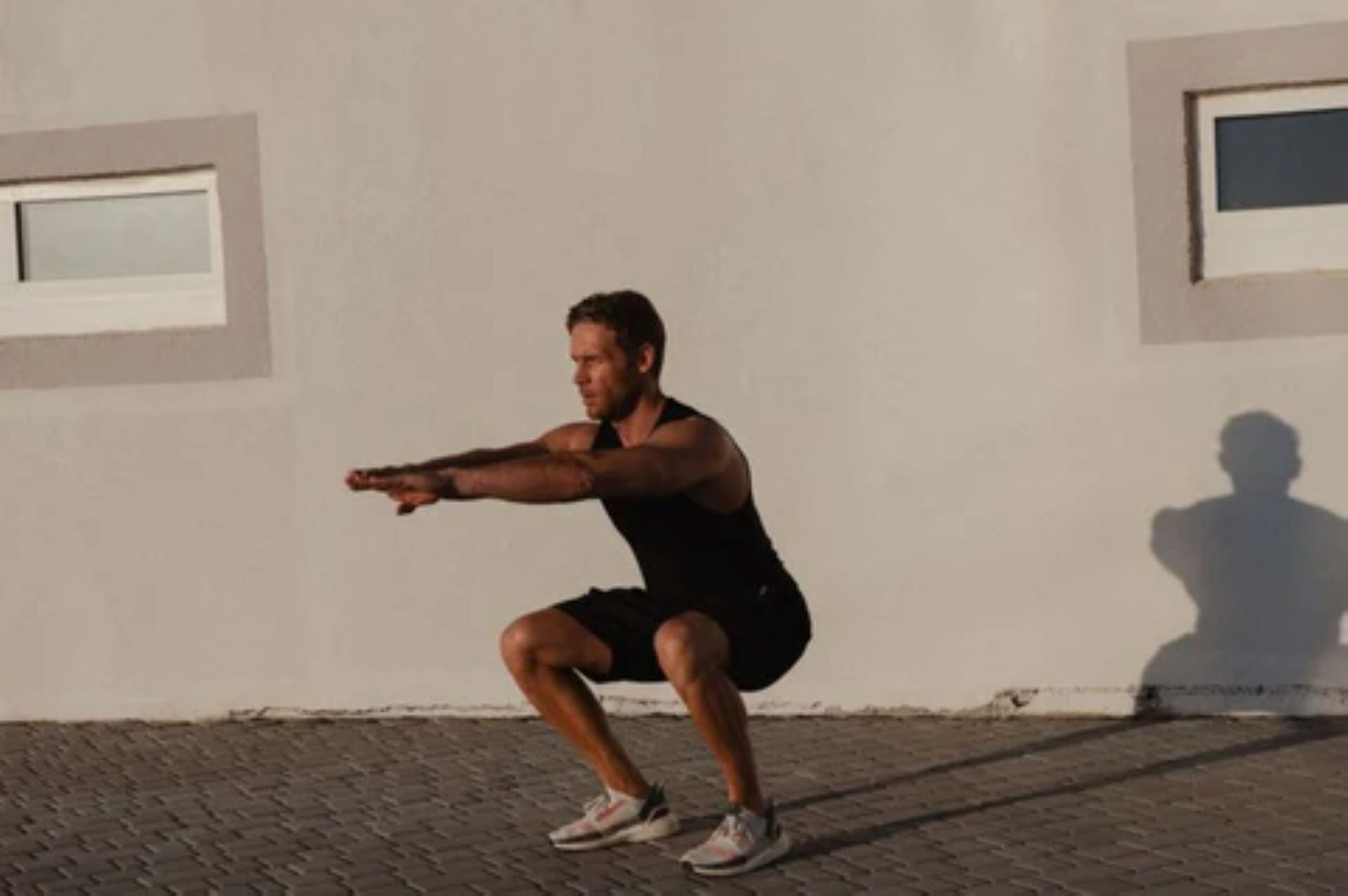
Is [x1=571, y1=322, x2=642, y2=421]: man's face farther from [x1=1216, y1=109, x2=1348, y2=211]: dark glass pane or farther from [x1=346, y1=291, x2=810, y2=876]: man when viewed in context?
[x1=1216, y1=109, x2=1348, y2=211]: dark glass pane

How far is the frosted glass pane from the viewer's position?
410 inches

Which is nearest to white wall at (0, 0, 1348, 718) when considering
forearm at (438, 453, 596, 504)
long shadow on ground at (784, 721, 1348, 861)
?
long shadow on ground at (784, 721, 1348, 861)

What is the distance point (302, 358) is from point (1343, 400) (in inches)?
134

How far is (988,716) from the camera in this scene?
9.61 m

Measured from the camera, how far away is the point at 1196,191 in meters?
9.43

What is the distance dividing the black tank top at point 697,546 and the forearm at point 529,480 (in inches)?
15.2

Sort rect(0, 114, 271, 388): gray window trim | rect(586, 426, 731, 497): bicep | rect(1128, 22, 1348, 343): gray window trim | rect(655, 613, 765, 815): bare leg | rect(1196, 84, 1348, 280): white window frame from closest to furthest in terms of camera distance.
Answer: rect(586, 426, 731, 497): bicep, rect(655, 613, 765, 815): bare leg, rect(1128, 22, 1348, 343): gray window trim, rect(1196, 84, 1348, 280): white window frame, rect(0, 114, 271, 388): gray window trim

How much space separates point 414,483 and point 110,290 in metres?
3.64

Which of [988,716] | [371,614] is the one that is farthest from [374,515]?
[988,716]

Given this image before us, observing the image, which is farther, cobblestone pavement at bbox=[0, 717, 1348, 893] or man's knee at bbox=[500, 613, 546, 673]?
man's knee at bbox=[500, 613, 546, 673]

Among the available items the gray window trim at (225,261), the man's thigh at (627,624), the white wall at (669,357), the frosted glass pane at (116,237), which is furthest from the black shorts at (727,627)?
the frosted glass pane at (116,237)

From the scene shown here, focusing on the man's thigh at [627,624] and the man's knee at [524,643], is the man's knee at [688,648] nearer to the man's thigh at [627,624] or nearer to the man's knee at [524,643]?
the man's thigh at [627,624]

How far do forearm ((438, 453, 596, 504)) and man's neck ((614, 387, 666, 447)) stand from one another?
403 mm

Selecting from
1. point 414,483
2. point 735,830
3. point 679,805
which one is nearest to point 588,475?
point 414,483
